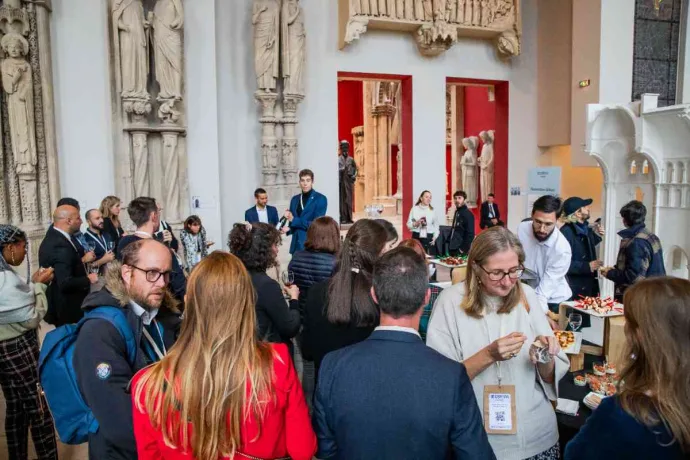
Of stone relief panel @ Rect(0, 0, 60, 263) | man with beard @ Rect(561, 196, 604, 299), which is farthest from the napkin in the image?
stone relief panel @ Rect(0, 0, 60, 263)

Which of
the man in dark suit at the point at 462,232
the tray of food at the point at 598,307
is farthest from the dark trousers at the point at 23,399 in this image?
the man in dark suit at the point at 462,232

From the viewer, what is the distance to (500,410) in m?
1.84

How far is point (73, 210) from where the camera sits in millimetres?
3746

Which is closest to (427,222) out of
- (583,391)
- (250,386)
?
(583,391)

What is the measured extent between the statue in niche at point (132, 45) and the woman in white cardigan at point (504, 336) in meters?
6.92

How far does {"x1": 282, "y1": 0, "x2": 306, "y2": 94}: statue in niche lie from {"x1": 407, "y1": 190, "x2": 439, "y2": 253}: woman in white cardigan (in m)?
2.83

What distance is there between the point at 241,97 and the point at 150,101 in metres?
1.67

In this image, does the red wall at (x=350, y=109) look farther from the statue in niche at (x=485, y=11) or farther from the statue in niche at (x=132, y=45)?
the statue in niche at (x=132, y=45)

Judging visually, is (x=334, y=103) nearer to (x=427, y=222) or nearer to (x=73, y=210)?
(x=427, y=222)

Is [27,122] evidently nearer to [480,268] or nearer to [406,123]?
[406,123]

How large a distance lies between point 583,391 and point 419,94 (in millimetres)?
8507

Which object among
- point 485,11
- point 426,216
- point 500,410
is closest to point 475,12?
point 485,11

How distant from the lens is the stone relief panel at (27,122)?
22.1 ft

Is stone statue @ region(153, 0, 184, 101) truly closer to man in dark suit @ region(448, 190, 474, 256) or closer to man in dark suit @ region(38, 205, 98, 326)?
man in dark suit @ region(38, 205, 98, 326)
